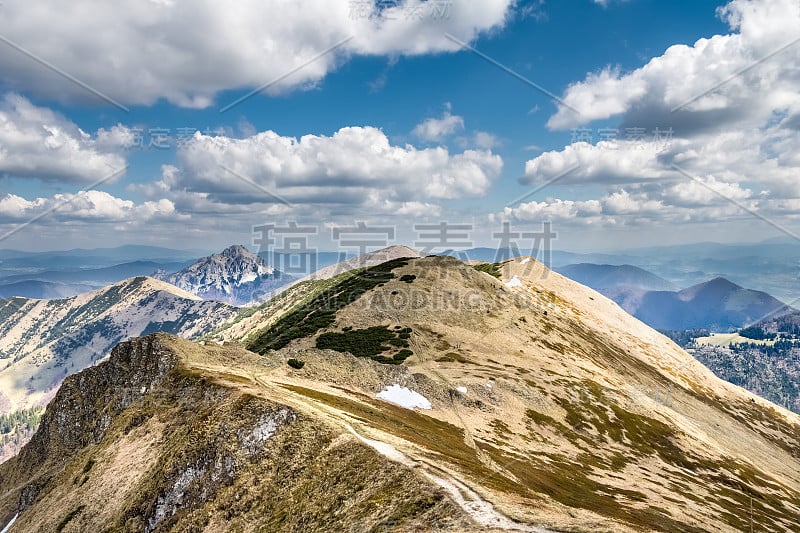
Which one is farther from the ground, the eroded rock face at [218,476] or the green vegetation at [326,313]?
the eroded rock face at [218,476]

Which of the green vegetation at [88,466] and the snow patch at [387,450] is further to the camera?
the green vegetation at [88,466]

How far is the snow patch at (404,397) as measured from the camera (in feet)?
235

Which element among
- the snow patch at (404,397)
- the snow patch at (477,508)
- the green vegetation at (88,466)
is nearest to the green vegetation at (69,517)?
the green vegetation at (88,466)

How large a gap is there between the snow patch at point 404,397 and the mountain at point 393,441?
323mm

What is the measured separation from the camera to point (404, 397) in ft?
241

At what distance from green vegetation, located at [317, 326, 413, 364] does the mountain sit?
0.67 meters

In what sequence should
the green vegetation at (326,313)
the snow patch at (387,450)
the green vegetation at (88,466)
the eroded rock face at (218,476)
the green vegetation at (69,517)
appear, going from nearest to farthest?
the eroded rock face at (218,476), the snow patch at (387,450), the green vegetation at (69,517), the green vegetation at (88,466), the green vegetation at (326,313)

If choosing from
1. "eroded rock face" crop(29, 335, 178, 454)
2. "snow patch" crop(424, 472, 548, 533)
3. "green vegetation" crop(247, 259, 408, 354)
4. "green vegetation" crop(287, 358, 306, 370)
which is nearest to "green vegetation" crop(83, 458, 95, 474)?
"eroded rock face" crop(29, 335, 178, 454)

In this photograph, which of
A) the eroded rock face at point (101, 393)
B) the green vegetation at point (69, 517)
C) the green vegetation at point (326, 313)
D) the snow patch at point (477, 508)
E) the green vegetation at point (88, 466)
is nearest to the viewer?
the snow patch at point (477, 508)

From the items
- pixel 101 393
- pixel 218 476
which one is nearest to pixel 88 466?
pixel 101 393

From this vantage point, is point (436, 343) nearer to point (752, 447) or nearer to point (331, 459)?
point (331, 459)

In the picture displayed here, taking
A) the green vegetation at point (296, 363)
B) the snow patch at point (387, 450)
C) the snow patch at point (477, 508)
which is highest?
the snow patch at point (477, 508)

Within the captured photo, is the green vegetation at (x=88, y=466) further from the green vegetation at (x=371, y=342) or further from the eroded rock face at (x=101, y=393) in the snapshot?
the green vegetation at (x=371, y=342)

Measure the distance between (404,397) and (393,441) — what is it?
110 feet
